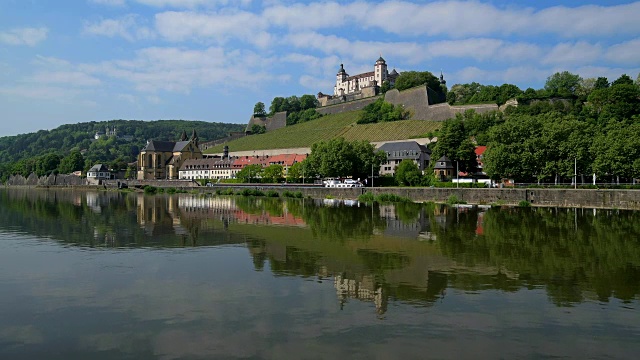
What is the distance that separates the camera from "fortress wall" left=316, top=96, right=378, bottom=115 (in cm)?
12506

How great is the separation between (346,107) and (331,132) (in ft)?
68.7

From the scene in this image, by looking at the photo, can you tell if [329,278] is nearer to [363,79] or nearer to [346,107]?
[346,107]

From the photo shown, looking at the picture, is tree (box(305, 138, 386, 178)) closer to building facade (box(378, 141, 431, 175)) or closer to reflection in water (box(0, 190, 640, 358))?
building facade (box(378, 141, 431, 175))

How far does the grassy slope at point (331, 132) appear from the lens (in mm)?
95500

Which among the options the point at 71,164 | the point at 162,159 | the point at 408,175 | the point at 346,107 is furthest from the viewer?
Answer: the point at 71,164

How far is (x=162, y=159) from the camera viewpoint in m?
124

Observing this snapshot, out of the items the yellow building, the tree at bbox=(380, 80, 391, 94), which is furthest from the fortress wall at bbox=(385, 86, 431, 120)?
the yellow building

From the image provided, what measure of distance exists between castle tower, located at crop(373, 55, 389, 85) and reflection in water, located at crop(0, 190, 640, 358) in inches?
4809

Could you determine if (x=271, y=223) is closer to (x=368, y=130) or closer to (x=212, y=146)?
(x=368, y=130)

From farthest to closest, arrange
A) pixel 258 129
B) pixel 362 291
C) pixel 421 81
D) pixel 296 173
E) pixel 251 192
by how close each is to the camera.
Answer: pixel 258 129 < pixel 421 81 < pixel 296 173 < pixel 251 192 < pixel 362 291

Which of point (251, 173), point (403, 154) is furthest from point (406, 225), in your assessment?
point (251, 173)

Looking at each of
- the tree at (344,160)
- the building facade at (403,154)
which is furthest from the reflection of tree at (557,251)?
the building facade at (403,154)

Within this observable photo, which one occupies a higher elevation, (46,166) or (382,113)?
(382,113)

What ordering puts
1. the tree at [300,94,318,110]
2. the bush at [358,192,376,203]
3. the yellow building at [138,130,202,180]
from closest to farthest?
the bush at [358,192,376,203]
the yellow building at [138,130,202,180]
the tree at [300,94,318,110]
